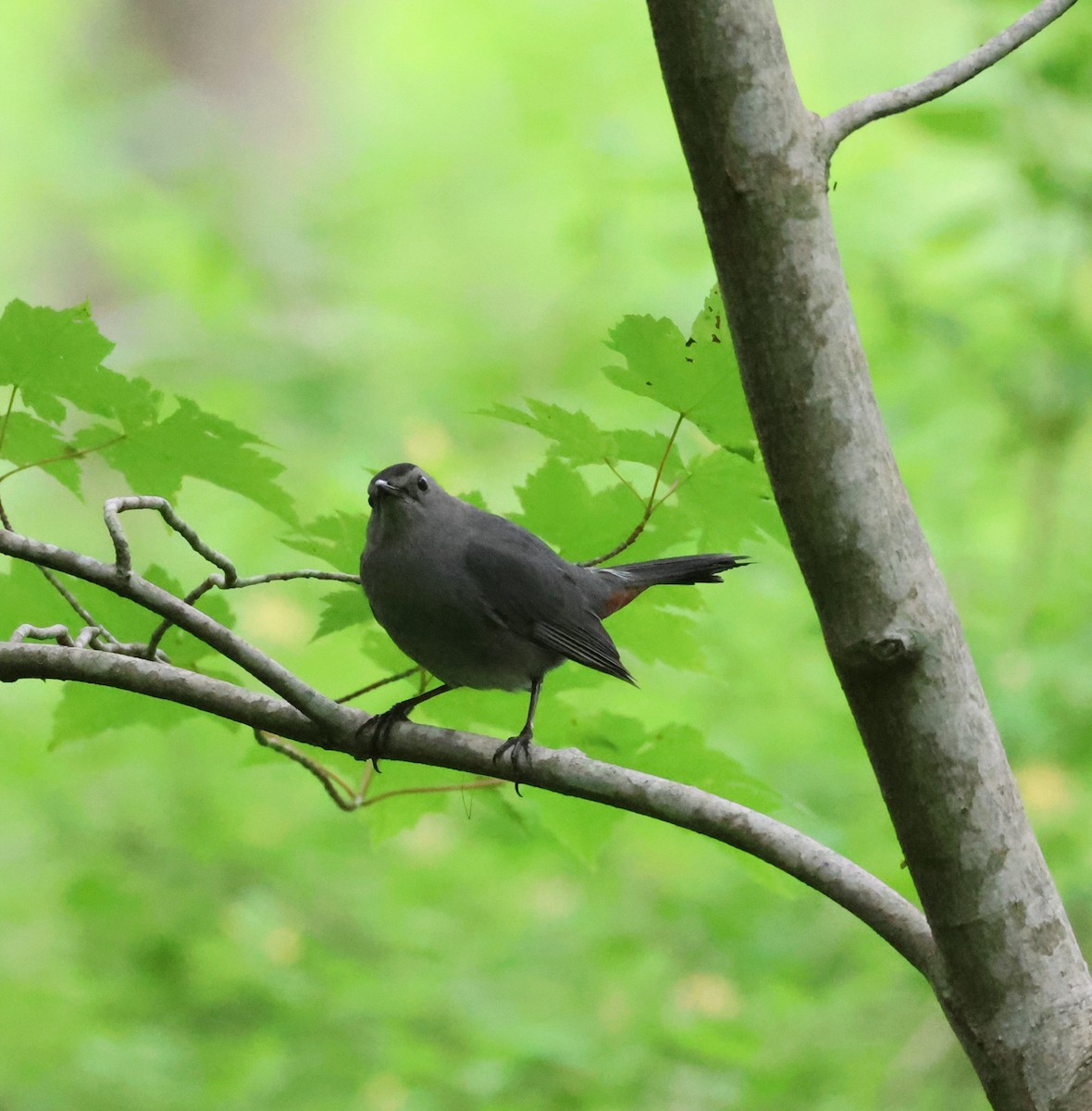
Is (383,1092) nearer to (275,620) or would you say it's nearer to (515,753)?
(275,620)

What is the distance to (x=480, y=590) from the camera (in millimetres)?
2807

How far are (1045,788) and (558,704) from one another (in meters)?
2.27

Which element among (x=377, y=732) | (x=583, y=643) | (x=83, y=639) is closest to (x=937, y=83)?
(x=377, y=732)

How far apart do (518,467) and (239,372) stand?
4.76 ft

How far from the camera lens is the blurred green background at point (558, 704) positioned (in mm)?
3715

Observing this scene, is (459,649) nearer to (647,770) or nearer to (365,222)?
(647,770)

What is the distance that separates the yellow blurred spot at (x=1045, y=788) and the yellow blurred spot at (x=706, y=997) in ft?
3.99

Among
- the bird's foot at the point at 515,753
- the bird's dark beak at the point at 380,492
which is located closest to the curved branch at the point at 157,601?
the bird's foot at the point at 515,753

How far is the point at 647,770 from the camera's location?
2107mm

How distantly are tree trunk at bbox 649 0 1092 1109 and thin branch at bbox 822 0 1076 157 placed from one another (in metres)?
0.11

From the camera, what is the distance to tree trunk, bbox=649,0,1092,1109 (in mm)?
1348

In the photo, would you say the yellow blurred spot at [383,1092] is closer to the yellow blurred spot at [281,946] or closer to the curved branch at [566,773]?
the yellow blurred spot at [281,946]

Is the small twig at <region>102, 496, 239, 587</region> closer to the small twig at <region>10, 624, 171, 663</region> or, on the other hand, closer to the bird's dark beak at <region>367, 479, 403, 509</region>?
the small twig at <region>10, 624, 171, 663</region>

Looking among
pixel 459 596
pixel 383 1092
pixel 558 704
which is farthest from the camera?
pixel 383 1092
